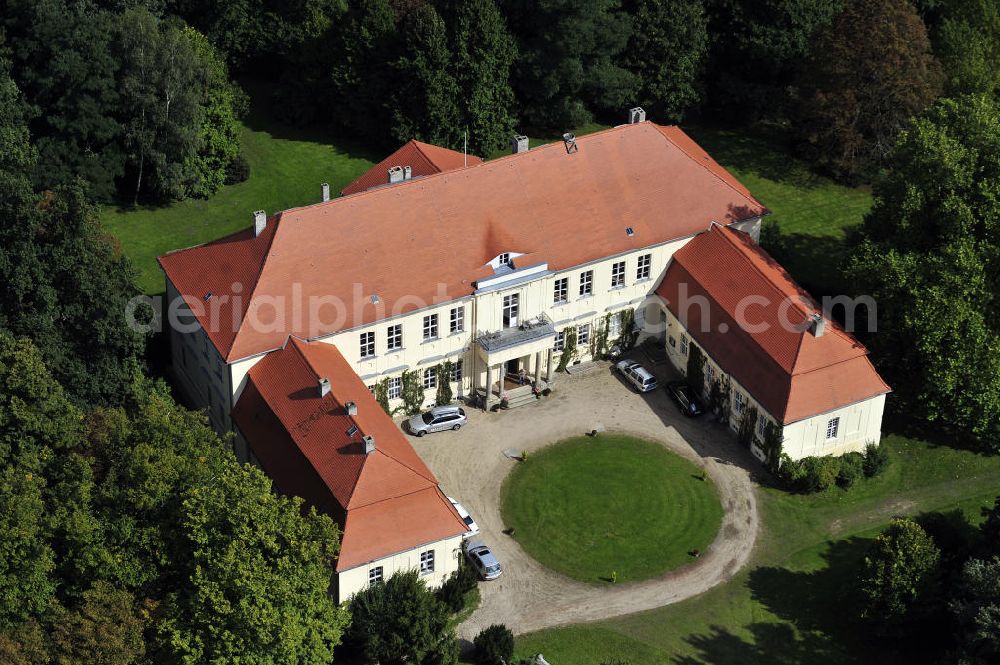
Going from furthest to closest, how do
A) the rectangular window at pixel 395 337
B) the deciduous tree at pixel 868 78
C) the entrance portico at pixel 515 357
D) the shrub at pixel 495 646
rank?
the deciduous tree at pixel 868 78 → the entrance portico at pixel 515 357 → the rectangular window at pixel 395 337 → the shrub at pixel 495 646

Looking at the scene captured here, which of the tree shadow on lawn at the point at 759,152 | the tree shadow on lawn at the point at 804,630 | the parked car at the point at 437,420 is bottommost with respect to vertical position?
the tree shadow on lawn at the point at 804,630

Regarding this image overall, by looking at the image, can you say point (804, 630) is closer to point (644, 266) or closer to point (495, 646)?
point (495, 646)

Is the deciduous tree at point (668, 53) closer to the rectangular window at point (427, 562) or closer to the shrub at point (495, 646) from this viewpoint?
the rectangular window at point (427, 562)

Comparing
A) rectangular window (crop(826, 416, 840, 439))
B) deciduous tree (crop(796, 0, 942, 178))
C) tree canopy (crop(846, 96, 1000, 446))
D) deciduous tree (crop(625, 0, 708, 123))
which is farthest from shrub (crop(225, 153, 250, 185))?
rectangular window (crop(826, 416, 840, 439))

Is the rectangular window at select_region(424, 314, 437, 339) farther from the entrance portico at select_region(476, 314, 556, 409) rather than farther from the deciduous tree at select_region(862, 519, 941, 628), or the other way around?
the deciduous tree at select_region(862, 519, 941, 628)

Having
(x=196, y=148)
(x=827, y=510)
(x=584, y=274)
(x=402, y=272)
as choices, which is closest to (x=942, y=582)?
(x=827, y=510)

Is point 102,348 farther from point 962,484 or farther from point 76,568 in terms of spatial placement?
point 962,484

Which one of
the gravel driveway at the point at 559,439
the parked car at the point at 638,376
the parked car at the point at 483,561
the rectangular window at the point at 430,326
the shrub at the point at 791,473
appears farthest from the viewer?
the parked car at the point at 638,376

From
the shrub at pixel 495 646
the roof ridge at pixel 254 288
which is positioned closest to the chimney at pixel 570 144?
the roof ridge at pixel 254 288
